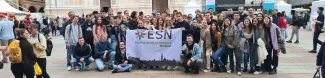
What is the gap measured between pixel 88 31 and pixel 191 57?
3256 mm

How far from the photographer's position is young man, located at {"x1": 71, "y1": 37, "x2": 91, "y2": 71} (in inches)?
368

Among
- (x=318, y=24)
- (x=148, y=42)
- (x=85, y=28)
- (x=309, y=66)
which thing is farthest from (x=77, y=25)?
(x=318, y=24)

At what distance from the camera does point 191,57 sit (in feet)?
28.5

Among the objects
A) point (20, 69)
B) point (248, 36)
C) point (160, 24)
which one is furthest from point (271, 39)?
point (20, 69)

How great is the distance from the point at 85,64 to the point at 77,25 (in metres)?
1.14

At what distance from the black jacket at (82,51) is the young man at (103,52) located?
26 centimetres

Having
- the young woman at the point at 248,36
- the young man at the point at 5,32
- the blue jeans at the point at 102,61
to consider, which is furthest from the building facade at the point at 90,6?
the young woman at the point at 248,36

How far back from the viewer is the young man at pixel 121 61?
9.17 metres

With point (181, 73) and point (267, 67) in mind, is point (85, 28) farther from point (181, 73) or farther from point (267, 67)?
point (267, 67)

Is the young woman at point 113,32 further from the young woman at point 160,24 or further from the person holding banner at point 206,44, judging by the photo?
the person holding banner at point 206,44

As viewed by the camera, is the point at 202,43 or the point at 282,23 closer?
the point at 202,43

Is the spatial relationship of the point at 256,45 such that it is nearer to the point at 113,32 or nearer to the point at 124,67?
the point at 124,67

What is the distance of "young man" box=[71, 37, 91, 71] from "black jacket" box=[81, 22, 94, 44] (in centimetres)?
71

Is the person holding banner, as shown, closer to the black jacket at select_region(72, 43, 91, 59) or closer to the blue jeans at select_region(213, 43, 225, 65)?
the blue jeans at select_region(213, 43, 225, 65)
